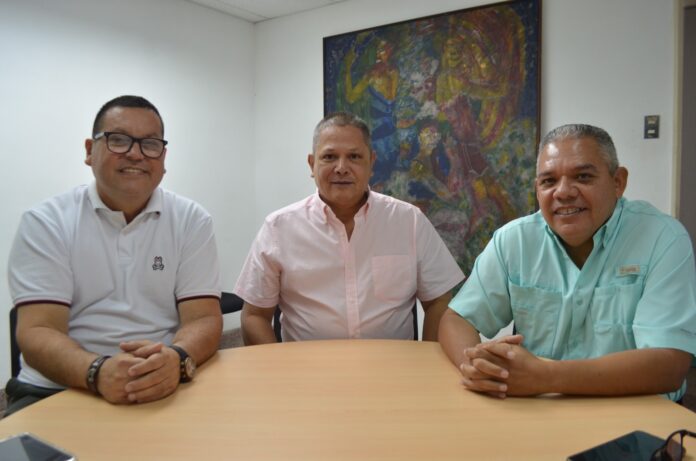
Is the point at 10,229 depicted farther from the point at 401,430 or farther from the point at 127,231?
the point at 401,430

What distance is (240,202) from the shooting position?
15.8ft

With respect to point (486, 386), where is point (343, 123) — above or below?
above

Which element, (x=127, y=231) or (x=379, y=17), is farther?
(x=379, y=17)

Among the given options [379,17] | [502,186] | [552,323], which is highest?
[379,17]

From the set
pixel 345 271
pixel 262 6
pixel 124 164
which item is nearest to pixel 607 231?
Answer: pixel 345 271

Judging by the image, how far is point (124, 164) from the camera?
176cm

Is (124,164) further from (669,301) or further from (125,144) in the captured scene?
(669,301)

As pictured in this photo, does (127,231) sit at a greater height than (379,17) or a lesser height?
lesser

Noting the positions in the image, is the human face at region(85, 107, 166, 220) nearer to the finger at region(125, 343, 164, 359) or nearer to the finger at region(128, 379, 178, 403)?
the finger at region(125, 343, 164, 359)

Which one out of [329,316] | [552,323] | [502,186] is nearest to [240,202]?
[502,186]

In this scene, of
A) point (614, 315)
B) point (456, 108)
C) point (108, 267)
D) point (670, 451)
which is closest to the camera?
point (670, 451)

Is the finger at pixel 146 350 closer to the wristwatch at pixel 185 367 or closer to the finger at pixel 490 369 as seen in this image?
the wristwatch at pixel 185 367

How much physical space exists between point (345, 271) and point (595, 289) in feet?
3.15

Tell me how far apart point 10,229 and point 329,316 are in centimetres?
237
